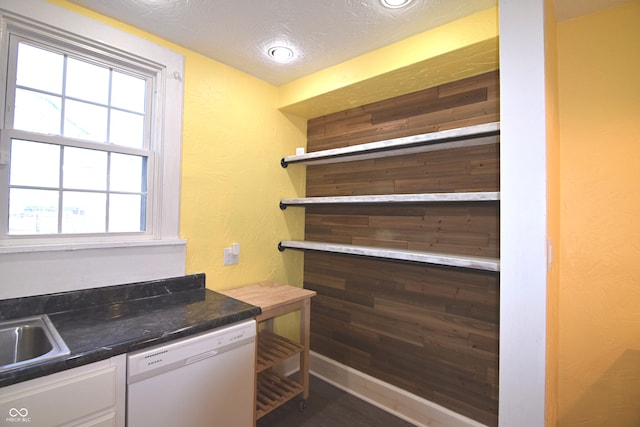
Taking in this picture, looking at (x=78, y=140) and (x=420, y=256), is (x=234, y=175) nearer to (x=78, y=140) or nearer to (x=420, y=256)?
(x=78, y=140)

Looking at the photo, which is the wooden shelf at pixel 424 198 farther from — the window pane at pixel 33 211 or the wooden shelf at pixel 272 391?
the window pane at pixel 33 211

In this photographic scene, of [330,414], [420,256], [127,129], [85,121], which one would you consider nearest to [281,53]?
[127,129]

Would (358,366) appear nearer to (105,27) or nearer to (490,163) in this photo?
(490,163)

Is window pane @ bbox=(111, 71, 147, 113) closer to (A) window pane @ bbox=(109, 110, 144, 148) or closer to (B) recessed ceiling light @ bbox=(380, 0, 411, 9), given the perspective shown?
(A) window pane @ bbox=(109, 110, 144, 148)

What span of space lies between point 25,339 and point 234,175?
1.41 meters

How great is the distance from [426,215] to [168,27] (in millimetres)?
1983

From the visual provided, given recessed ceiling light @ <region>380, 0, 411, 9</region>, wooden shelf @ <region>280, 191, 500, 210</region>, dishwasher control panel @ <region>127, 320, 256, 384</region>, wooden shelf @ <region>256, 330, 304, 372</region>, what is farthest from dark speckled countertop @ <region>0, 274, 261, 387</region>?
recessed ceiling light @ <region>380, 0, 411, 9</region>

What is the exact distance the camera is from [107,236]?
1.67m

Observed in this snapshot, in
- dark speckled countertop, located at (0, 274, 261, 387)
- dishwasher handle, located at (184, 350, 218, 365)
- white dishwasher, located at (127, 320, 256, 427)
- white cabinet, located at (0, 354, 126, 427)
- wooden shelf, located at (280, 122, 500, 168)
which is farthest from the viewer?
wooden shelf, located at (280, 122, 500, 168)

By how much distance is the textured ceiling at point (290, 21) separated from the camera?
149 cm

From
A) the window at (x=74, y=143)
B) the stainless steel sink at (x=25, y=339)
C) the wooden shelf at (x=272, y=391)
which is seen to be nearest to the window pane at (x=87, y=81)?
the window at (x=74, y=143)

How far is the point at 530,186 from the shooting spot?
3.76 feet

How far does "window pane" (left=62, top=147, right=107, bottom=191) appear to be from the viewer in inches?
61.7

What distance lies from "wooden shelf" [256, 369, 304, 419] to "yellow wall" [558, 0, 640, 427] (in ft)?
5.28
